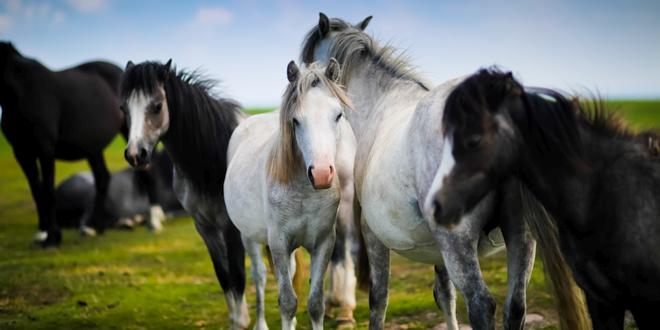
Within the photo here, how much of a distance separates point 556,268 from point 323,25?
10.7 feet

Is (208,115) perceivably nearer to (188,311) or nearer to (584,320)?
(188,311)

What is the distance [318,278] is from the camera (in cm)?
535


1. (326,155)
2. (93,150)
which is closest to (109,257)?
(93,150)

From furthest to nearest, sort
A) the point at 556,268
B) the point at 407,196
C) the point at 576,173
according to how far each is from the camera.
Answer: the point at 407,196 < the point at 556,268 < the point at 576,173

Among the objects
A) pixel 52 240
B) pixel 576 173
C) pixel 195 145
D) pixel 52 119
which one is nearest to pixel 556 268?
pixel 576 173

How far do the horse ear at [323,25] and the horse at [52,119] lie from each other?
298 inches

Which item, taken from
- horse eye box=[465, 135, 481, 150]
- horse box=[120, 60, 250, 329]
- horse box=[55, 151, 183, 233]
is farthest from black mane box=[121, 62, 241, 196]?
horse box=[55, 151, 183, 233]

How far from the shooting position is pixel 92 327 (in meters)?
7.52

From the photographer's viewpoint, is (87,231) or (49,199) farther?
(87,231)

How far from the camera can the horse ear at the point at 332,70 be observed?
509 centimetres

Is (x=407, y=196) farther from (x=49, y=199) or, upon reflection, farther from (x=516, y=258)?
(x=49, y=199)

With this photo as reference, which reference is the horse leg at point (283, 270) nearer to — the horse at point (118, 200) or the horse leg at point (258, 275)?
the horse leg at point (258, 275)

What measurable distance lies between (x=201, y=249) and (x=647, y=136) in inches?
393

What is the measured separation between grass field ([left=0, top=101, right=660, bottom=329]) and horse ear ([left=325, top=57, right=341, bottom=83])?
2.03m
